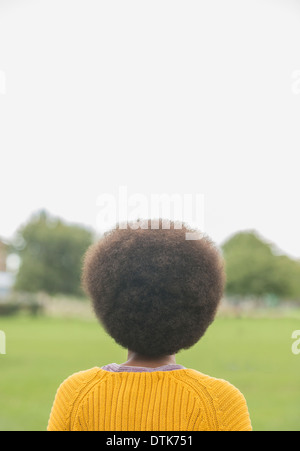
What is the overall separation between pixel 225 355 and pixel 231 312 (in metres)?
39.3

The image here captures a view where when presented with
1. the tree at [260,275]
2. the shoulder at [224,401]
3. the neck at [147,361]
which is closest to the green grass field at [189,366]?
the neck at [147,361]

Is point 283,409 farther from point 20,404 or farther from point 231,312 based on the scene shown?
point 231,312

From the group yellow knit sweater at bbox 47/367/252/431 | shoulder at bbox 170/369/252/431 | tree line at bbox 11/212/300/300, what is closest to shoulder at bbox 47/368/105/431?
yellow knit sweater at bbox 47/367/252/431

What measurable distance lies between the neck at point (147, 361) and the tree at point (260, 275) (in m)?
59.3

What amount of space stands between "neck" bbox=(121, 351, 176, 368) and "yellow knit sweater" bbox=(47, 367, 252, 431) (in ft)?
0.25

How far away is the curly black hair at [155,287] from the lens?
1.66 m

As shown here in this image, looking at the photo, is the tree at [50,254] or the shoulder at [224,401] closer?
the shoulder at [224,401]

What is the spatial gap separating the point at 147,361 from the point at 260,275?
62139 mm

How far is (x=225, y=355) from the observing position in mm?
15727

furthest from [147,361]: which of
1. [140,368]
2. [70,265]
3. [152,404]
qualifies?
[70,265]

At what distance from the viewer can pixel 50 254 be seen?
59.8m

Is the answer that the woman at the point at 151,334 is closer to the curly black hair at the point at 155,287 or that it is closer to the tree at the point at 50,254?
the curly black hair at the point at 155,287

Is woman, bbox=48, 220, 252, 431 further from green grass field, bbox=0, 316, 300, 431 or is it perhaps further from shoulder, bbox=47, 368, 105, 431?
green grass field, bbox=0, 316, 300, 431
